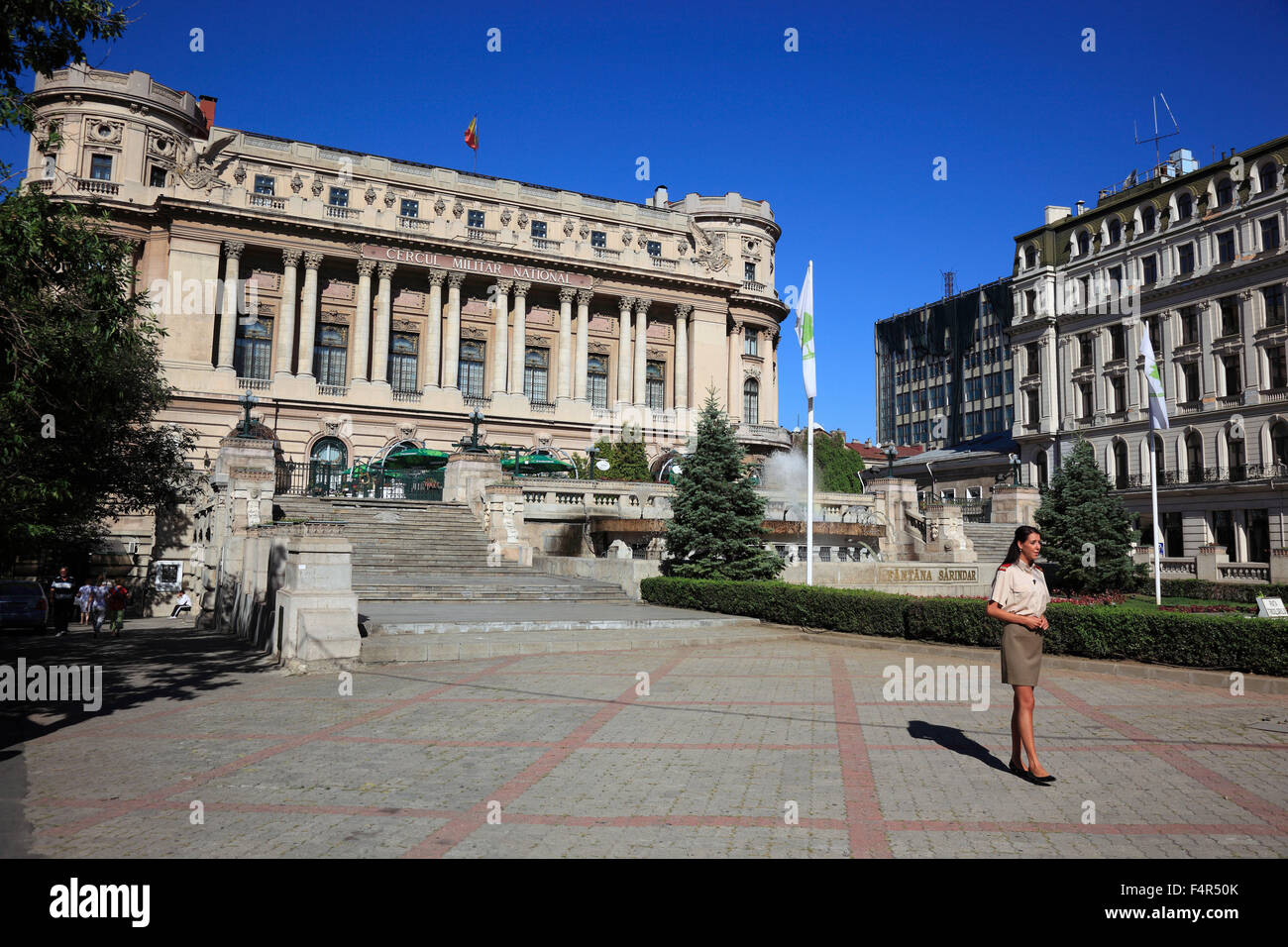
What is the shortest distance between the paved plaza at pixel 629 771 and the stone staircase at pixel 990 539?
21.6m

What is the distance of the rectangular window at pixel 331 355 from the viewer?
A: 50656mm

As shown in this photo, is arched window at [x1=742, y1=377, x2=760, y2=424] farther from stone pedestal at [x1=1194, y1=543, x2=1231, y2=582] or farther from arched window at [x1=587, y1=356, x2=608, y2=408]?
stone pedestal at [x1=1194, y1=543, x2=1231, y2=582]

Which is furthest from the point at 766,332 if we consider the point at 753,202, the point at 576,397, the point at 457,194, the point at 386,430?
the point at 386,430

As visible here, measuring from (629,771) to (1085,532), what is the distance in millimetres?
28971

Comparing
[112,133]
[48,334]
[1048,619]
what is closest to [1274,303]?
[1048,619]

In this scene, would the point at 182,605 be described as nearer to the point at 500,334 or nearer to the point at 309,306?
the point at 309,306

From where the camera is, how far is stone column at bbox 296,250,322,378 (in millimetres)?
48594

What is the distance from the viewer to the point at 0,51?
10.5m

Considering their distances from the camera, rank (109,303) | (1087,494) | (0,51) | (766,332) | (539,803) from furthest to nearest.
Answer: (766,332), (1087,494), (109,303), (0,51), (539,803)

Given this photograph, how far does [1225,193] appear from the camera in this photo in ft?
158

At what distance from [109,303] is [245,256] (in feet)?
135

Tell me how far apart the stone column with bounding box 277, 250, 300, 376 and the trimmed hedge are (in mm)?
34272

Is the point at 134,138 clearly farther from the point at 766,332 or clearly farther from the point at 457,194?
the point at 766,332

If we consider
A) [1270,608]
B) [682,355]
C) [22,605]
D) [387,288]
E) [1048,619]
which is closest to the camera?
[1270,608]
